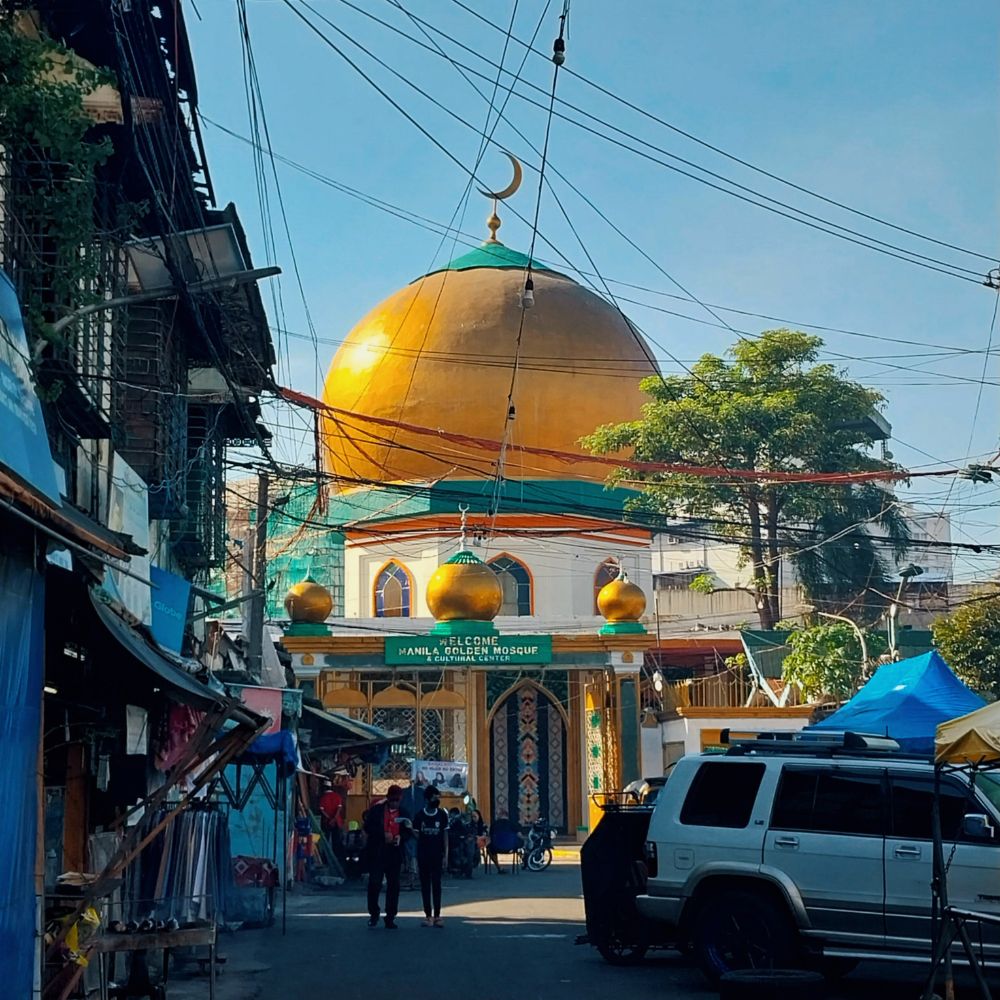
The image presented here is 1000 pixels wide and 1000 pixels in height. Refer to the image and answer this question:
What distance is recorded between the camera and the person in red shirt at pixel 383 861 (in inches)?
643

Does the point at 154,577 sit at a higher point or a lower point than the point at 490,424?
lower

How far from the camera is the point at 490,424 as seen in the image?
3938 centimetres

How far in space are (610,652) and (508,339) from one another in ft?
33.1

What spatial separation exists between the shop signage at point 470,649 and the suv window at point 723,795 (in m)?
20.0

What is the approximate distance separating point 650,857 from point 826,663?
1877 cm

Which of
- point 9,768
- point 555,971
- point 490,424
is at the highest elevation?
point 490,424

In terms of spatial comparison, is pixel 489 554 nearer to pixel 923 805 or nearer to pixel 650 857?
pixel 650 857

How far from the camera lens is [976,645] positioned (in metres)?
28.0

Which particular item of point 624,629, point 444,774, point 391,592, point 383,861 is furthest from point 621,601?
point 383,861

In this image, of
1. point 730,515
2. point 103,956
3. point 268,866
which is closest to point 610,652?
point 730,515

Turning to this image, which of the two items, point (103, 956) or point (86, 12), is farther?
point (86, 12)

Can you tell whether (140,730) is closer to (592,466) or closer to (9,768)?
(9,768)

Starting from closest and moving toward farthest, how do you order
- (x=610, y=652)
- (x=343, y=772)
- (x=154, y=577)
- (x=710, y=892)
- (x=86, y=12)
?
1. (x=710, y=892)
2. (x=86, y=12)
3. (x=154, y=577)
4. (x=343, y=772)
5. (x=610, y=652)

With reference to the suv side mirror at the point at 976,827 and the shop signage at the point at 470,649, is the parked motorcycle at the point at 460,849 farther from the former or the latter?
the suv side mirror at the point at 976,827
